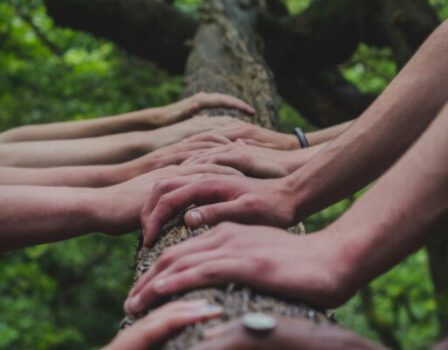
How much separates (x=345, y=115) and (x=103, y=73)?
7.85 ft

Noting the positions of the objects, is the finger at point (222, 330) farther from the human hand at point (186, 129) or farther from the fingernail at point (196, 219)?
the human hand at point (186, 129)

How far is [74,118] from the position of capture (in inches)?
248

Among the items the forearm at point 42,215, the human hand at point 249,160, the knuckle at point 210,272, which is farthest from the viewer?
the human hand at point 249,160

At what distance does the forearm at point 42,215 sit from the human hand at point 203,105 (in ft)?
4.40

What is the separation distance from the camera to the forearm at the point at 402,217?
5.02 ft

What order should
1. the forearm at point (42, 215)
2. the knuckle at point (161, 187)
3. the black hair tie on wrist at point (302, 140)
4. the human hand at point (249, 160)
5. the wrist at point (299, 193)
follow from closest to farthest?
the wrist at point (299, 193)
the knuckle at point (161, 187)
the forearm at point (42, 215)
the human hand at point (249, 160)
the black hair tie on wrist at point (302, 140)

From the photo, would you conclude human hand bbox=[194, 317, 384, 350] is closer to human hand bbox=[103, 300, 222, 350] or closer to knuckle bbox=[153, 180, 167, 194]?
human hand bbox=[103, 300, 222, 350]

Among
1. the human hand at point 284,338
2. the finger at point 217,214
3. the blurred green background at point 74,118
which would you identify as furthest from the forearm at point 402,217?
the blurred green background at point 74,118

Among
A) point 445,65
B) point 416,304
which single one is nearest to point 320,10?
point 445,65

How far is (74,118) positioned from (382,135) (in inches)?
181

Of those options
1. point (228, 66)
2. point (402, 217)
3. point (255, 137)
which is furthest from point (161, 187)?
point (228, 66)

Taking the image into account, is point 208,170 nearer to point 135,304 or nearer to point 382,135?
point 382,135

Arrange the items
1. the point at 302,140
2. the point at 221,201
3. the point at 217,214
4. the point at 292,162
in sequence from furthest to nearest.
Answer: the point at 302,140 → the point at 292,162 → the point at 221,201 → the point at 217,214

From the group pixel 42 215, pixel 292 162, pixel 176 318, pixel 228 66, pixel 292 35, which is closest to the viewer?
pixel 176 318
